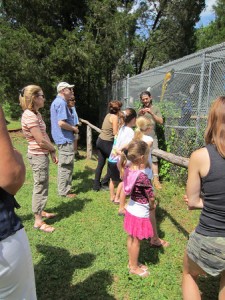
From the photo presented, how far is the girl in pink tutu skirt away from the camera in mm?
3148

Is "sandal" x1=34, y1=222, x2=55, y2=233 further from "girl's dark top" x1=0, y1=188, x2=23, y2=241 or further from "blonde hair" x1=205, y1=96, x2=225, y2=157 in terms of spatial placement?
"blonde hair" x1=205, y1=96, x2=225, y2=157

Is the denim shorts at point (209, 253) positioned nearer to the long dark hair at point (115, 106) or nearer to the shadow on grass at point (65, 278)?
the shadow on grass at point (65, 278)

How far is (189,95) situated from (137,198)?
4000mm

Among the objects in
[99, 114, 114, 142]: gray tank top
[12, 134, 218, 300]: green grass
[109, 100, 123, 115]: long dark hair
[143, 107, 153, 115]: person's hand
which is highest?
[109, 100, 123, 115]: long dark hair

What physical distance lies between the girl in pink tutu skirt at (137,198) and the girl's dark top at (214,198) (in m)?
1.03

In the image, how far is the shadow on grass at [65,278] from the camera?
300 cm

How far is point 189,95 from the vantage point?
654cm

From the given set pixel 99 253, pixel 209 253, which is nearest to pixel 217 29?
pixel 99 253

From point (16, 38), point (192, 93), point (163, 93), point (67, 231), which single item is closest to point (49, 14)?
point (16, 38)

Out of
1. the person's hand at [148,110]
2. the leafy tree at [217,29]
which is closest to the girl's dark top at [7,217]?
the person's hand at [148,110]

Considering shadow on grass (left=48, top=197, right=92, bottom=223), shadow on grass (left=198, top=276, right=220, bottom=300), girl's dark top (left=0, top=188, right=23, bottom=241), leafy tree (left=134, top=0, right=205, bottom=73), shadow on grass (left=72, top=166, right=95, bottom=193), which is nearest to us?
girl's dark top (left=0, top=188, right=23, bottom=241)

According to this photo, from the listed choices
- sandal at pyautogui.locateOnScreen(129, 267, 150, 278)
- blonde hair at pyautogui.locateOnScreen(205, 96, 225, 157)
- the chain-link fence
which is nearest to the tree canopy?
the chain-link fence

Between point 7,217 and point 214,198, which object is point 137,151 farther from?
point 7,217

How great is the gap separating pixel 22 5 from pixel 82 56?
368 cm
